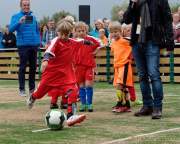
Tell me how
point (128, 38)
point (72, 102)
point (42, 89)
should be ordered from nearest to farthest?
point (72, 102)
point (42, 89)
point (128, 38)

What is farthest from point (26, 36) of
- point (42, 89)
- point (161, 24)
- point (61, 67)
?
point (161, 24)

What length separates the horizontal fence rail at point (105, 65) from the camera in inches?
722

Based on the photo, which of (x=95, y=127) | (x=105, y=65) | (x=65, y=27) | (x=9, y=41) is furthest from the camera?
(x=9, y=41)

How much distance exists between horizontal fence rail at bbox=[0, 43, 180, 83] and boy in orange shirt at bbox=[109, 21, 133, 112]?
20.4ft

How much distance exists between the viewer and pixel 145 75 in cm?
954

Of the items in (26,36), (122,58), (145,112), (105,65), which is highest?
(26,36)

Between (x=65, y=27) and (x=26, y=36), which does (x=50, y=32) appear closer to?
(x=26, y=36)

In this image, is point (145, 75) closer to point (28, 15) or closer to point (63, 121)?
point (63, 121)

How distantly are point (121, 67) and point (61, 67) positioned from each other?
6.40ft

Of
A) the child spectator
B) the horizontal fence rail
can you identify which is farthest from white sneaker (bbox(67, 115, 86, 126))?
the horizontal fence rail

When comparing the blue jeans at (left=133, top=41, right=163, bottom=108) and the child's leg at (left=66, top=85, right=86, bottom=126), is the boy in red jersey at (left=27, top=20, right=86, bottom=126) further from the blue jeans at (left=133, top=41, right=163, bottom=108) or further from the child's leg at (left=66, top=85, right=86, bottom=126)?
the blue jeans at (left=133, top=41, right=163, bottom=108)

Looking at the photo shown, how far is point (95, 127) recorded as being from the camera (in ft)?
27.3

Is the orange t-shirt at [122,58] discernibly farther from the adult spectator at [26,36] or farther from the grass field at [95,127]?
the adult spectator at [26,36]

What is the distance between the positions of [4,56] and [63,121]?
48.7 ft
